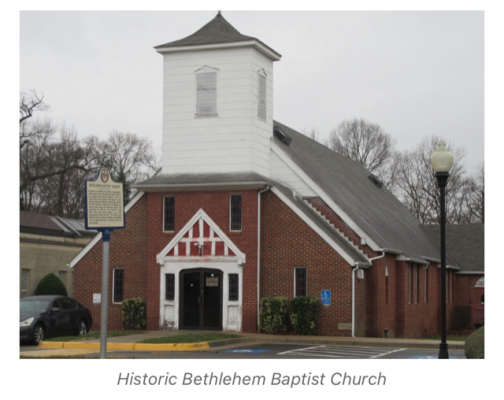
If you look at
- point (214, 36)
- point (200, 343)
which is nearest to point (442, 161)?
point (200, 343)

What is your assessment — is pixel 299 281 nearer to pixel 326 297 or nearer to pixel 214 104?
pixel 326 297

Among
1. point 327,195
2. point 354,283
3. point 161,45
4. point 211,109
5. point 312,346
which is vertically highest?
point 161,45

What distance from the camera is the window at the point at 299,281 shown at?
3089cm

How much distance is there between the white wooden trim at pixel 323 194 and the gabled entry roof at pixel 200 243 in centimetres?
393

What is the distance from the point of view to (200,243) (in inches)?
1233

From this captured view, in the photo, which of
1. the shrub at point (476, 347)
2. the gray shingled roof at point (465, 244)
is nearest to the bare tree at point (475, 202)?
the gray shingled roof at point (465, 244)

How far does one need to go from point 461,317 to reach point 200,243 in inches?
843

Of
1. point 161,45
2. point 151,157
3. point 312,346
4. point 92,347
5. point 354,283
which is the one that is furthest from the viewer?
point 151,157

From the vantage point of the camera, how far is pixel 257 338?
28.4 m

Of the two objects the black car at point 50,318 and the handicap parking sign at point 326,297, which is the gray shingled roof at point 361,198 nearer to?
the handicap parking sign at point 326,297

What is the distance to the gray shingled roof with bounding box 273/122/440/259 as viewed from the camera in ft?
112

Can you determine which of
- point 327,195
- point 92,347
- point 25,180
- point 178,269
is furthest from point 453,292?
point 25,180

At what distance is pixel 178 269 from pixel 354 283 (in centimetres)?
667

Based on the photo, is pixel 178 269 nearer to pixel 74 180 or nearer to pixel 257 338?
pixel 257 338
